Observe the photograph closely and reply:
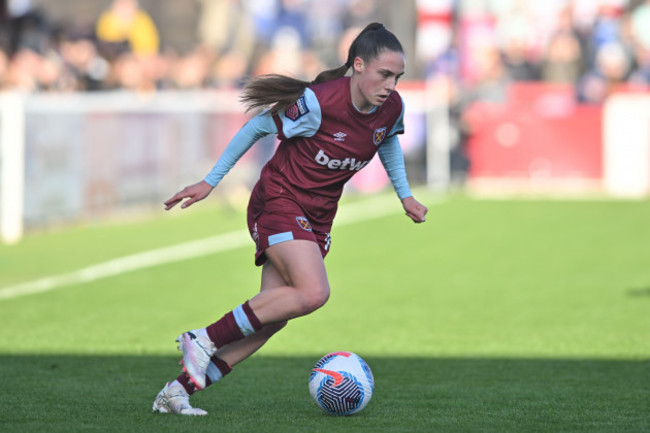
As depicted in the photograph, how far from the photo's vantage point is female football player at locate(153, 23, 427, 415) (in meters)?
5.77

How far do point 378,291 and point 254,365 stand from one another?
372 cm

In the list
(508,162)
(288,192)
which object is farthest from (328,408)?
(508,162)

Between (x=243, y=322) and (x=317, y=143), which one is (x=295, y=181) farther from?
(x=243, y=322)

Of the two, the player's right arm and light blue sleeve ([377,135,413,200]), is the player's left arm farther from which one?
the player's right arm

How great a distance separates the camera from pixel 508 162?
23.2 meters

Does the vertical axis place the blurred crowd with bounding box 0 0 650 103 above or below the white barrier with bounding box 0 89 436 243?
above

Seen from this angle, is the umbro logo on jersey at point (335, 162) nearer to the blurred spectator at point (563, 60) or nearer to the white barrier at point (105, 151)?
the white barrier at point (105, 151)

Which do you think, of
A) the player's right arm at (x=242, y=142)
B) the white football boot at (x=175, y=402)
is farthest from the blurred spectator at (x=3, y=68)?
the white football boot at (x=175, y=402)

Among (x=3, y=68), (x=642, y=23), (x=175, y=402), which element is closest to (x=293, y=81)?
(x=175, y=402)

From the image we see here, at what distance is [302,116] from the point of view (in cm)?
587

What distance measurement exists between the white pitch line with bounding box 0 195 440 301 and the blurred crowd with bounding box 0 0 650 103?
8.98 feet

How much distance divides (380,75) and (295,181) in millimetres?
657

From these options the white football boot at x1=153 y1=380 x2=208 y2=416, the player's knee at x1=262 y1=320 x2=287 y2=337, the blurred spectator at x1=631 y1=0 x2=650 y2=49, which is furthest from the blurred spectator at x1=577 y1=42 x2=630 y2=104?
the white football boot at x1=153 y1=380 x2=208 y2=416

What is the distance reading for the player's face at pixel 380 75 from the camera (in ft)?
19.0
